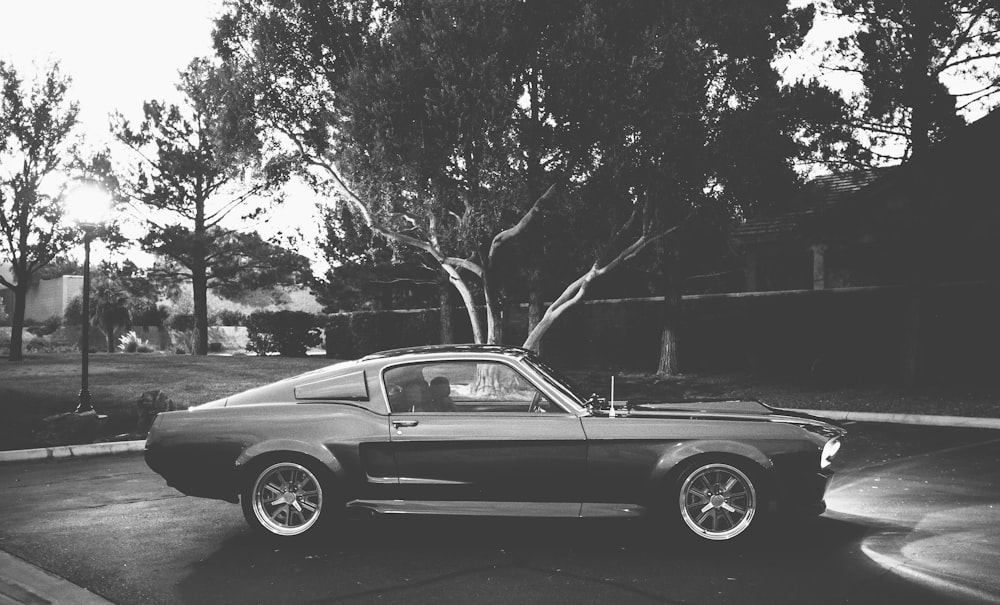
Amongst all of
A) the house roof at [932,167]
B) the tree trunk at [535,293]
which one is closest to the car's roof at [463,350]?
the house roof at [932,167]

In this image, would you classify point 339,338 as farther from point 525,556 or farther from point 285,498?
point 525,556

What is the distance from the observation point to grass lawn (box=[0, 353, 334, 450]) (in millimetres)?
16062

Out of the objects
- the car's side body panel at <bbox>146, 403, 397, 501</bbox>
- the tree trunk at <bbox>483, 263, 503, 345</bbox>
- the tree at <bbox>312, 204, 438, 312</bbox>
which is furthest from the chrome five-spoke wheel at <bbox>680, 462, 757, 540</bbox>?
the tree at <bbox>312, 204, 438, 312</bbox>

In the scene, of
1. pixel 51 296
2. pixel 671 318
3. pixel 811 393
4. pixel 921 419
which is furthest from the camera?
pixel 51 296

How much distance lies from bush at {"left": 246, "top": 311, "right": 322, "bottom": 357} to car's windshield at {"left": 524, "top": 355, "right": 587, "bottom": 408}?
101 ft

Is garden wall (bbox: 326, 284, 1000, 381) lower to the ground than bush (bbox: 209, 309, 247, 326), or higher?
lower

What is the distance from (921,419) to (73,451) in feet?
43.5

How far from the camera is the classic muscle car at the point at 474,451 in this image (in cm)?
591

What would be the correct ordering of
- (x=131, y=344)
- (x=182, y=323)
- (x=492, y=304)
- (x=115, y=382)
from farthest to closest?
(x=182, y=323) < (x=131, y=344) < (x=115, y=382) < (x=492, y=304)

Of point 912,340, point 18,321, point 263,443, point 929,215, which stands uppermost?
point 929,215

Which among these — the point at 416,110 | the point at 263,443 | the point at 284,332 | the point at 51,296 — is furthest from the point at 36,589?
the point at 51,296

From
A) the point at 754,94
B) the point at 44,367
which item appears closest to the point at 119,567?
the point at 754,94

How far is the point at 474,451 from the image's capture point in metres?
6.02

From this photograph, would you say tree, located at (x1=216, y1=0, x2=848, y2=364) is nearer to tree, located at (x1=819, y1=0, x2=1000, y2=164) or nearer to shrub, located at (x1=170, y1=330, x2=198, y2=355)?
tree, located at (x1=819, y1=0, x2=1000, y2=164)
